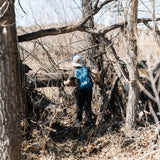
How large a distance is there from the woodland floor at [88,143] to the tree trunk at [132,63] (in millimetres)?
356

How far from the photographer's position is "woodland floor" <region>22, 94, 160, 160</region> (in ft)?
13.7

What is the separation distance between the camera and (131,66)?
404 cm

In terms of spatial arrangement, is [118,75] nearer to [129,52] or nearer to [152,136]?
[129,52]

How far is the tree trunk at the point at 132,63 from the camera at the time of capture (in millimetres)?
3698

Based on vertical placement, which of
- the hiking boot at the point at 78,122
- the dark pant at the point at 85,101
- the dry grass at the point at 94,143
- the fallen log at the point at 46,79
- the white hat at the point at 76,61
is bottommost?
the dry grass at the point at 94,143

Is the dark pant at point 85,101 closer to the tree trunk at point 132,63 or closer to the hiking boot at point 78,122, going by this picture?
the hiking boot at point 78,122

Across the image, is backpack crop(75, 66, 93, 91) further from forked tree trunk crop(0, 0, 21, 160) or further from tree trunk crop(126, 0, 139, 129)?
forked tree trunk crop(0, 0, 21, 160)

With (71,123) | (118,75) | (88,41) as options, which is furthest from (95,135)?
(88,41)

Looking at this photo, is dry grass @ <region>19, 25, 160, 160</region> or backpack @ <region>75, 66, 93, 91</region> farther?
backpack @ <region>75, 66, 93, 91</region>

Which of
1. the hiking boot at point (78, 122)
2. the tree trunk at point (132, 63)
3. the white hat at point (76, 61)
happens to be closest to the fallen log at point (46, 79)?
the white hat at point (76, 61)

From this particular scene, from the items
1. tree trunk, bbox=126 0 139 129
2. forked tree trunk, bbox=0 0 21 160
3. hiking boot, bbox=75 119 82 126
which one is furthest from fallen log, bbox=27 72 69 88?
tree trunk, bbox=126 0 139 129

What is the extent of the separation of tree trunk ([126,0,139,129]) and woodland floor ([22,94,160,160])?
356 mm

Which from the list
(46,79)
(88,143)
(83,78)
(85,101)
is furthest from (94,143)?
(46,79)

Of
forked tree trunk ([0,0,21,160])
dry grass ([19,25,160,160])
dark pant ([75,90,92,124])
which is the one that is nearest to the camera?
forked tree trunk ([0,0,21,160])
